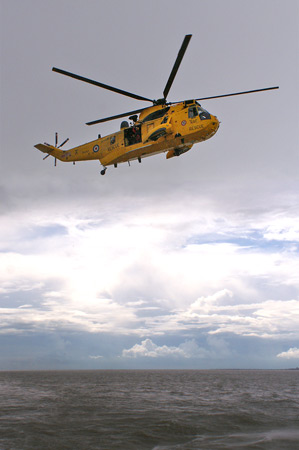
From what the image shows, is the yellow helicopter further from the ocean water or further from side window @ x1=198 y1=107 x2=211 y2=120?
the ocean water

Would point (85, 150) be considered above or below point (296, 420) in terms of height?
above

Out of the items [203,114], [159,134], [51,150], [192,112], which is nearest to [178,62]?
[192,112]

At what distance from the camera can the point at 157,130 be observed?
24.1 metres

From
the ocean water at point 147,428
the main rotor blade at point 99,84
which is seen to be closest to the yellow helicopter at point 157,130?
the main rotor blade at point 99,84

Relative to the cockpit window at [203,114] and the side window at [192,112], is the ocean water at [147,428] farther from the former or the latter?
the side window at [192,112]

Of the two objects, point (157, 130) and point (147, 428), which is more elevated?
point (157, 130)

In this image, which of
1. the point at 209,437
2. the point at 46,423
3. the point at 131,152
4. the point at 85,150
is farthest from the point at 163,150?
the point at 46,423

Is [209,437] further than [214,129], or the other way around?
[214,129]

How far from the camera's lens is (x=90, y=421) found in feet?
72.7

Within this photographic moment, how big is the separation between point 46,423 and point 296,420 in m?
16.4

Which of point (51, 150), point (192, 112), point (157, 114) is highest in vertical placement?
point (51, 150)

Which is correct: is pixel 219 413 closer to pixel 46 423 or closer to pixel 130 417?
pixel 130 417

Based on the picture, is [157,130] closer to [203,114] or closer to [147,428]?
[203,114]

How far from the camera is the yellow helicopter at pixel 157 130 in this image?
77.4 feet
